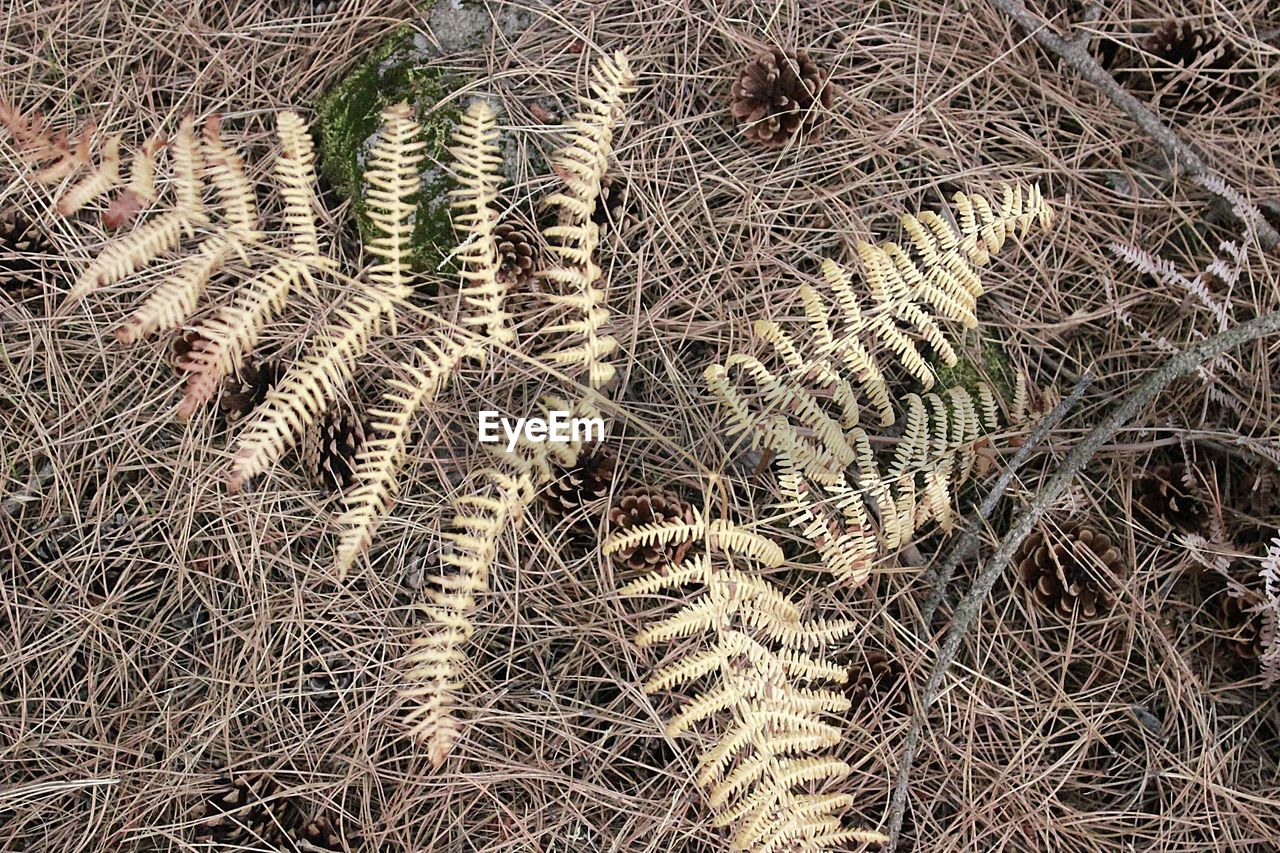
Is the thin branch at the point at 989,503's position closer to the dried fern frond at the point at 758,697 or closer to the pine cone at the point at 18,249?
the dried fern frond at the point at 758,697

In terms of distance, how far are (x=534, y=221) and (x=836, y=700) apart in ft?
4.98

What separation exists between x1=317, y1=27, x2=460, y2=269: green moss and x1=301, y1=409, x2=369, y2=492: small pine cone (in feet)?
1.56

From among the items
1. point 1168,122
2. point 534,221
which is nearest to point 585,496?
point 534,221

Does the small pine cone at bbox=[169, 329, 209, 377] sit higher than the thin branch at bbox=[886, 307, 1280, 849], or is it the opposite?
the small pine cone at bbox=[169, 329, 209, 377]

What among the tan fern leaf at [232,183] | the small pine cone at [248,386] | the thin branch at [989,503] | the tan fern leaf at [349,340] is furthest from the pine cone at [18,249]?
the thin branch at [989,503]

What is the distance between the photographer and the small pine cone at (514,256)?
2572 millimetres

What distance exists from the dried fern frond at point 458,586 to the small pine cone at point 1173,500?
1.68m

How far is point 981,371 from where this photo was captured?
2.64 metres

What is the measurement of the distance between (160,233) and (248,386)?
743 mm

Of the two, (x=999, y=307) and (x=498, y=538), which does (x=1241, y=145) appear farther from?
(x=498, y=538)

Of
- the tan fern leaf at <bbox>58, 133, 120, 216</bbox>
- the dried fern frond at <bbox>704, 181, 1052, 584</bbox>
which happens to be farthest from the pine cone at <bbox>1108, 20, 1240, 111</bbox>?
the tan fern leaf at <bbox>58, 133, 120, 216</bbox>

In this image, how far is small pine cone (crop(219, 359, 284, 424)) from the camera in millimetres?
2582

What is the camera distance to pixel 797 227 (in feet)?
8.79

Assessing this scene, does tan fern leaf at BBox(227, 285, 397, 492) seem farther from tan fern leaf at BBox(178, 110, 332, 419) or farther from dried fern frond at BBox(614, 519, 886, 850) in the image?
dried fern frond at BBox(614, 519, 886, 850)
